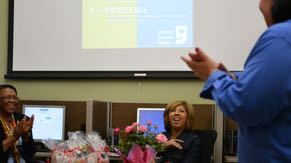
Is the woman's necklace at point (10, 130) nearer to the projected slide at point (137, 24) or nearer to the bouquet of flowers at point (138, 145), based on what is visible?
the projected slide at point (137, 24)

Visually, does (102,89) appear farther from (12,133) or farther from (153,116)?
(12,133)

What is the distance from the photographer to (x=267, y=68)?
38.9 inches

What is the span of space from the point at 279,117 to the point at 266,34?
0.71 feet

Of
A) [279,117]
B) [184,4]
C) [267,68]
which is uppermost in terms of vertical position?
[184,4]

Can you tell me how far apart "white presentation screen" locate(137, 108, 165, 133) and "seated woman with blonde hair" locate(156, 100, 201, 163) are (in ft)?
0.73

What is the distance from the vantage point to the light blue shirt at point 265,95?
99 centimetres

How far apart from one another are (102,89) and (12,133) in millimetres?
1051

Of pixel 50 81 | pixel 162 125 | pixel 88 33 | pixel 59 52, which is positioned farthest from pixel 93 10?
pixel 162 125

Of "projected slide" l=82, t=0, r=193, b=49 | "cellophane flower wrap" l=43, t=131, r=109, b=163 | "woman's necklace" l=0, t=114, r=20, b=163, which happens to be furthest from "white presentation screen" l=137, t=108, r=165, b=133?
"cellophane flower wrap" l=43, t=131, r=109, b=163

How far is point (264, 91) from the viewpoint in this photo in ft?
3.23

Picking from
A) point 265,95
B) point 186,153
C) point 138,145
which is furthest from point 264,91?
point 186,153

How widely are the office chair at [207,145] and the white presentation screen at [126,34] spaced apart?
32.3 inches

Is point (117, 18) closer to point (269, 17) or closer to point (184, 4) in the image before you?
point (184, 4)

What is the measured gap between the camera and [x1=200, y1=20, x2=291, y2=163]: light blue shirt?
988 mm
